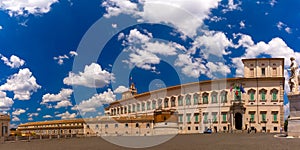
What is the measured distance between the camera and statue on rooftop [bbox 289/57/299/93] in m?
23.5

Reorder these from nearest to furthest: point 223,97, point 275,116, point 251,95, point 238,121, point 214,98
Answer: point 275,116, point 251,95, point 238,121, point 223,97, point 214,98

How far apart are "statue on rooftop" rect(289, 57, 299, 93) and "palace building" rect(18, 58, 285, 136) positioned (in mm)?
32177

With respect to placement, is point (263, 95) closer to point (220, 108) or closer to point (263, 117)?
point (263, 117)

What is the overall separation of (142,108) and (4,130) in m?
31.4

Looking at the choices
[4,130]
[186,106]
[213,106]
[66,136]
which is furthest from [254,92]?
[4,130]

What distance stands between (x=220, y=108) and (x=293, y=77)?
3792cm

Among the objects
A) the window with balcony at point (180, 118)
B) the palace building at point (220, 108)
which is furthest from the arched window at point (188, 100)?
the window with balcony at point (180, 118)

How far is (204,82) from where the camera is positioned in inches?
2522

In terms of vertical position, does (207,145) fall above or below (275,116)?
above

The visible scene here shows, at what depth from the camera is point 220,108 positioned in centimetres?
6159

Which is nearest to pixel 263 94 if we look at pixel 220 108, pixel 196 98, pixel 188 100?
pixel 220 108

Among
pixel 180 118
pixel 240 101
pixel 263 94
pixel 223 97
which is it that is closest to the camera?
pixel 263 94

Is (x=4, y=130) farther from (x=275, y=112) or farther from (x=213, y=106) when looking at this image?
(x=275, y=112)

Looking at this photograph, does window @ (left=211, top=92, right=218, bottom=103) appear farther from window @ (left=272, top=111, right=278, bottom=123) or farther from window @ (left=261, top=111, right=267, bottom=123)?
window @ (left=272, top=111, right=278, bottom=123)
